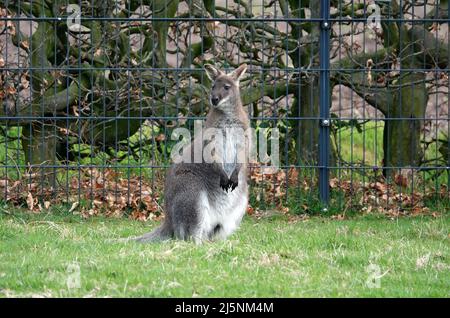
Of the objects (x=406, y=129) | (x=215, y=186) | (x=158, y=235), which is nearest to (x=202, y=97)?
(x=406, y=129)

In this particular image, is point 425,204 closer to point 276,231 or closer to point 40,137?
point 276,231

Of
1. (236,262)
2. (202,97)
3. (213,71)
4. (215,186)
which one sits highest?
(213,71)

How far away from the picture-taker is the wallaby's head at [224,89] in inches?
357

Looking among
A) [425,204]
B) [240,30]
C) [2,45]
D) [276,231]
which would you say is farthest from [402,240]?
[2,45]

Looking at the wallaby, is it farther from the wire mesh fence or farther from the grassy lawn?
the wire mesh fence

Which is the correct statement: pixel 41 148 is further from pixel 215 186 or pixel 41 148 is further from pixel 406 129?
pixel 406 129

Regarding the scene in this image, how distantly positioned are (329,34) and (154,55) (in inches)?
78.2

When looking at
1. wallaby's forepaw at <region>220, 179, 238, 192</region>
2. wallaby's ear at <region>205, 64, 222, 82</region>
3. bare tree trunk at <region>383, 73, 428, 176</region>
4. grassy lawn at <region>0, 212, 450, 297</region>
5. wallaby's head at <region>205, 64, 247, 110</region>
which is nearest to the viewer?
grassy lawn at <region>0, 212, 450, 297</region>

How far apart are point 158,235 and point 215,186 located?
688 mm

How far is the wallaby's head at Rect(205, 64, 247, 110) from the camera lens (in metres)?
9.07

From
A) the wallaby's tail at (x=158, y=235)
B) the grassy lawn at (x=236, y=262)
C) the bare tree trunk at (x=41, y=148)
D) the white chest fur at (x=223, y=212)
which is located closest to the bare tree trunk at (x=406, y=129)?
the grassy lawn at (x=236, y=262)

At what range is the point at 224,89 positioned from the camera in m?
9.13

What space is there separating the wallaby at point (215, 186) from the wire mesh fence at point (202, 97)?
4.77ft

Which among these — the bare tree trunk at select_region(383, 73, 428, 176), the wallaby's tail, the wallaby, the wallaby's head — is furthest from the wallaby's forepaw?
the bare tree trunk at select_region(383, 73, 428, 176)
